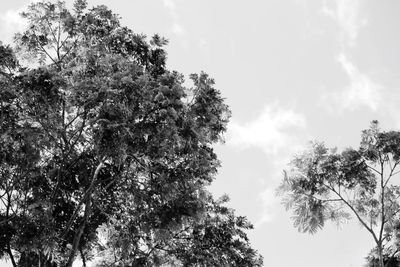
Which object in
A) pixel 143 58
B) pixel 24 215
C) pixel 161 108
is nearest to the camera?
pixel 161 108

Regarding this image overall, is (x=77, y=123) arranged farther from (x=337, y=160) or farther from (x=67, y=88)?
(x=337, y=160)

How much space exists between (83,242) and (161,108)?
25.0 feet

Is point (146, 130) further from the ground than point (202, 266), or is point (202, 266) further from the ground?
point (146, 130)

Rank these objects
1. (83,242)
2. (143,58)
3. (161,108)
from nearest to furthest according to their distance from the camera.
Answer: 1. (161,108)
2. (143,58)
3. (83,242)

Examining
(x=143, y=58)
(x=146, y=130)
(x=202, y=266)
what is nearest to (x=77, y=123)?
(x=143, y=58)

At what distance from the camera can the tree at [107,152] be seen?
12.8 metres

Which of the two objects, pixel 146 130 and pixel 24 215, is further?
pixel 24 215

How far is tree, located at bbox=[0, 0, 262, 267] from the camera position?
12.8 meters

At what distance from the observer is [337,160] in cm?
1836

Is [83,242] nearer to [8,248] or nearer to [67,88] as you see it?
[8,248]

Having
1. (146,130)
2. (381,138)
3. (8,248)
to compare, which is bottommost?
(8,248)

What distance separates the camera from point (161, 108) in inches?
506

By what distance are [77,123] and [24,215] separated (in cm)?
390

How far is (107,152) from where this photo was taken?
12391 mm
